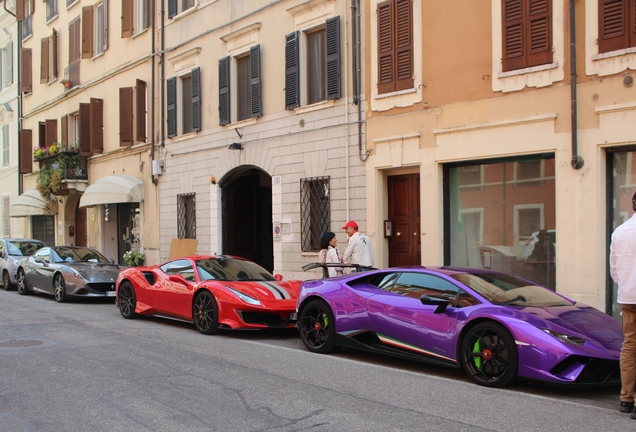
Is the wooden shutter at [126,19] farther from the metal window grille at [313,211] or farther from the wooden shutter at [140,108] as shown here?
the metal window grille at [313,211]

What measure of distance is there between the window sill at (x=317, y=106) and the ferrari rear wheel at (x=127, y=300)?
6256 mm

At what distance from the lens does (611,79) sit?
1048cm

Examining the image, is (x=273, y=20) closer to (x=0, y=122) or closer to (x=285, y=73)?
(x=285, y=73)

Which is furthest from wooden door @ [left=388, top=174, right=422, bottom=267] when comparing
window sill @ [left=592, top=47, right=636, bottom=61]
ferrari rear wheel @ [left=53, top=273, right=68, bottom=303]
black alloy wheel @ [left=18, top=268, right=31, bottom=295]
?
black alloy wheel @ [left=18, top=268, right=31, bottom=295]

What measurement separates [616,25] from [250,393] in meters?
8.30

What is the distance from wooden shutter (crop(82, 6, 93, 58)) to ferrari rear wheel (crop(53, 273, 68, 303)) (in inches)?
531

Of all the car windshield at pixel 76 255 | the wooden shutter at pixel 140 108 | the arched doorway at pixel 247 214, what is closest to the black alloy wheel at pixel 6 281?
the car windshield at pixel 76 255

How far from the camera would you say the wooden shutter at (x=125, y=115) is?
2284cm

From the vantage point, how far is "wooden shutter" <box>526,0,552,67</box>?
11.3 meters

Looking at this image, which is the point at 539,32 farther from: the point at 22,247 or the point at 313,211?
the point at 22,247

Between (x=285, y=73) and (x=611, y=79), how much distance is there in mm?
8357

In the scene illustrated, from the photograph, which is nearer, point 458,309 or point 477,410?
point 477,410

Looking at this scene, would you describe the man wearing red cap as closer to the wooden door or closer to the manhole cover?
→ the wooden door

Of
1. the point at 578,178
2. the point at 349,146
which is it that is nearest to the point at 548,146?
the point at 578,178
